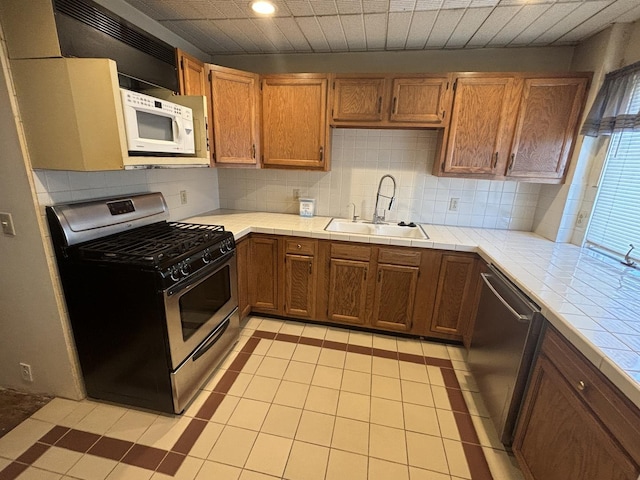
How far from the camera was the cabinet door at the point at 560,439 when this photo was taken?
0.92 m

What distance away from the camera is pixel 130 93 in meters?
1.45

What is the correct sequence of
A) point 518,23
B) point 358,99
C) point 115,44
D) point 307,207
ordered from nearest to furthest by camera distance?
point 115,44, point 518,23, point 358,99, point 307,207

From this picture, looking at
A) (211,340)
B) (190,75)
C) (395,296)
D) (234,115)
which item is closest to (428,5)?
(234,115)

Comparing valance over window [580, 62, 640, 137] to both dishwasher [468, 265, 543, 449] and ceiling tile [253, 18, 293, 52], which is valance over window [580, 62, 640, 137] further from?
ceiling tile [253, 18, 293, 52]

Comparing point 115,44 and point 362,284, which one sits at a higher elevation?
point 115,44

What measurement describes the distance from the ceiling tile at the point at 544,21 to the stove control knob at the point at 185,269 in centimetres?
257

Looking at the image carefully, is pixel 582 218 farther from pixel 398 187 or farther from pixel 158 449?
pixel 158 449

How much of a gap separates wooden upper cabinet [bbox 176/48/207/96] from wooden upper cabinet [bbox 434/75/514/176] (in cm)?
195

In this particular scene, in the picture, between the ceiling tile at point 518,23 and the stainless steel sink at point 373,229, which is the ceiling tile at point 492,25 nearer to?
the ceiling tile at point 518,23

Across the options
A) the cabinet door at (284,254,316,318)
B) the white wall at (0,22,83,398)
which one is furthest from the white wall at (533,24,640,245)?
the white wall at (0,22,83,398)

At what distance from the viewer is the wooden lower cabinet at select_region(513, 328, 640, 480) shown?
0.88 metres

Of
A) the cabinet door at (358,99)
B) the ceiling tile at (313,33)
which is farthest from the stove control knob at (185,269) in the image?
the ceiling tile at (313,33)

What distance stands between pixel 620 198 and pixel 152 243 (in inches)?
117

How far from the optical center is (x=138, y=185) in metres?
2.16
